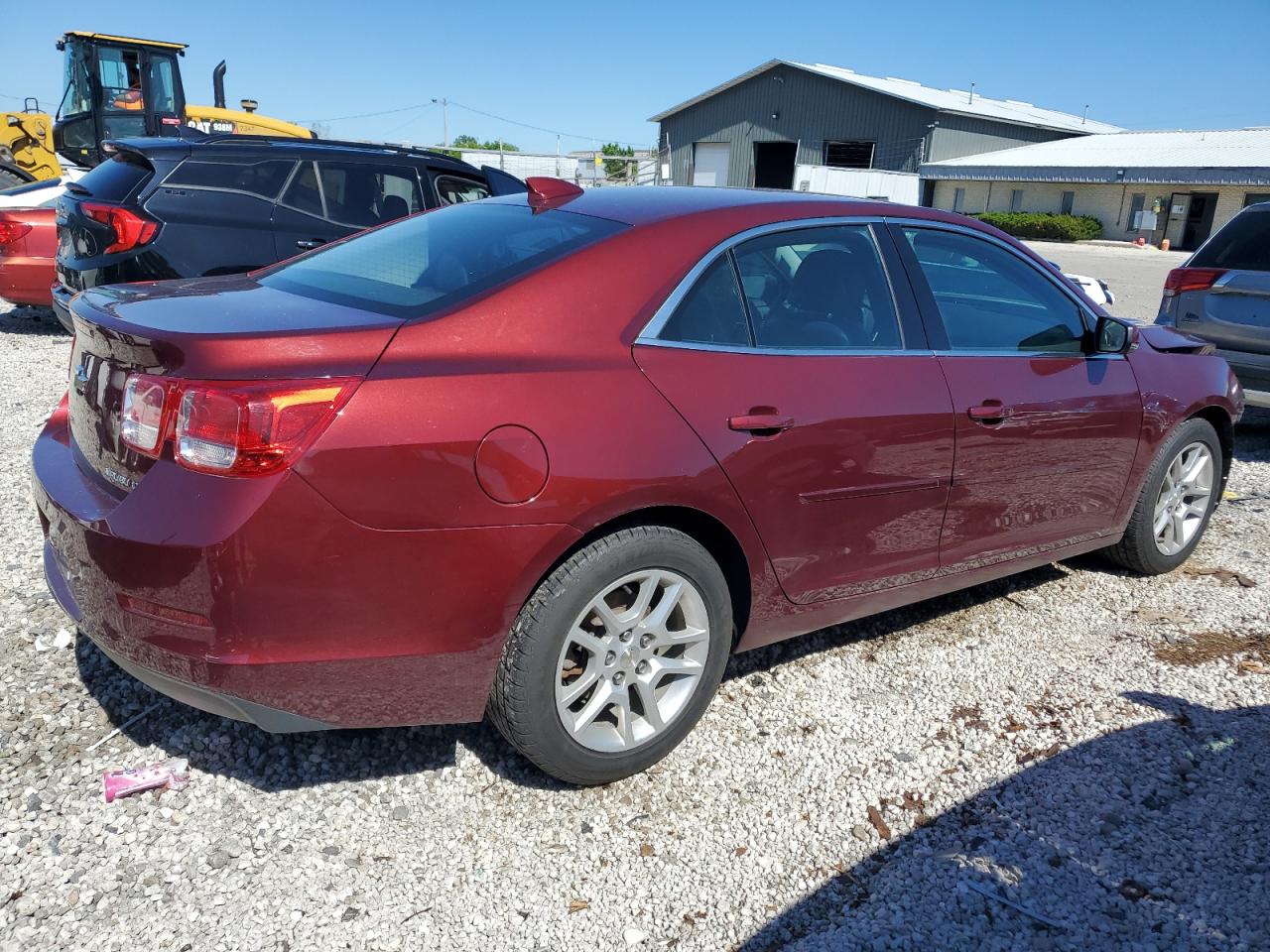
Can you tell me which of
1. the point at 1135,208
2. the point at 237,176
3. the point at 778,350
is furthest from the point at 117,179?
the point at 1135,208

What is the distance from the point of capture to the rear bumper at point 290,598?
221 cm

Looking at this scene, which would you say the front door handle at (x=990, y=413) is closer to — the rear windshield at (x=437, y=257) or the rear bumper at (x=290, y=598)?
the rear windshield at (x=437, y=257)

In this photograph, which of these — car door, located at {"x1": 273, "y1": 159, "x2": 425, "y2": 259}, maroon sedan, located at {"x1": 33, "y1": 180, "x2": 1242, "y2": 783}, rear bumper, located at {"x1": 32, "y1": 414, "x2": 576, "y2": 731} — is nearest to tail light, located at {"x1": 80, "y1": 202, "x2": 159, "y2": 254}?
car door, located at {"x1": 273, "y1": 159, "x2": 425, "y2": 259}

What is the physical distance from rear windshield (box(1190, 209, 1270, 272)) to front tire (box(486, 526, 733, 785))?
5.94 metres

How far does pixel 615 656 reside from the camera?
2.74m

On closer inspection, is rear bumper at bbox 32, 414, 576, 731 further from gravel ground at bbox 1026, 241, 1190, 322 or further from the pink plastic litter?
gravel ground at bbox 1026, 241, 1190, 322

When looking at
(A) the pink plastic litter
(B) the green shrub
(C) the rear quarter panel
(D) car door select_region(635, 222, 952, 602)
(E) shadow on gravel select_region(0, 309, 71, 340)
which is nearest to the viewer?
(A) the pink plastic litter

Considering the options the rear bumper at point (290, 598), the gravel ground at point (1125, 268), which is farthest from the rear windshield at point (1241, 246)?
the rear bumper at point (290, 598)

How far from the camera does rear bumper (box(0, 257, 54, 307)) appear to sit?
9047mm

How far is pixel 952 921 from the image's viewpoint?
238 centimetres

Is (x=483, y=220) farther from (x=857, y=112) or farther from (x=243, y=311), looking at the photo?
(x=857, y=112)

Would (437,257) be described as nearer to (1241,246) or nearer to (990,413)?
(990,413)

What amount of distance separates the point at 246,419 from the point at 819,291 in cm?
188

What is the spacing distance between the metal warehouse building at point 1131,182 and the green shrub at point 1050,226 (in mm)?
1614
